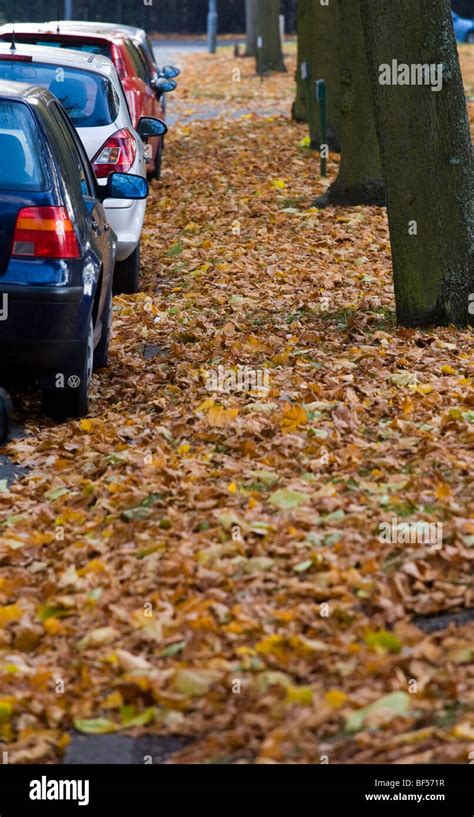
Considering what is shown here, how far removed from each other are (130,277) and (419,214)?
310cm

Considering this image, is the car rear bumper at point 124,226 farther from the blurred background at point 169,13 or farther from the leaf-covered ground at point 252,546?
the blurred background at point 169,13

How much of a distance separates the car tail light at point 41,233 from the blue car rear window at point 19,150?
0.14 metres

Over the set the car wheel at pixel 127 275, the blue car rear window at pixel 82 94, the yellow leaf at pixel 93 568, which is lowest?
the yellow leaf at pixel 93 568

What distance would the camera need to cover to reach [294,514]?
5.96m

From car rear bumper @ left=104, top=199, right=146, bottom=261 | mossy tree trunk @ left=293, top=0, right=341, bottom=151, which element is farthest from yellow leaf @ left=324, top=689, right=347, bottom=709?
mossy tree trunk @ left=293, top=0, right=341, bottom=151

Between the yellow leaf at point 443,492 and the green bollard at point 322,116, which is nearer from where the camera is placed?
the yellow leaf at point 443,492

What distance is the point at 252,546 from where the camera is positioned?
572cm

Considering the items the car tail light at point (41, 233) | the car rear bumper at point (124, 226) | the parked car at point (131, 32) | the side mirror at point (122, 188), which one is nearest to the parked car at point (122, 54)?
the parked car at point (131, 32)

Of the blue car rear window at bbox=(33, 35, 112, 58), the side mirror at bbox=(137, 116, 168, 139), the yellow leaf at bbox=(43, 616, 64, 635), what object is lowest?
the yellow leaf at bbox=(43, 616, 64, 635)

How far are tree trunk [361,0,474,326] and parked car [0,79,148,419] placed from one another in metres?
2.45

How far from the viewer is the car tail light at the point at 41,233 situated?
7.26 metres

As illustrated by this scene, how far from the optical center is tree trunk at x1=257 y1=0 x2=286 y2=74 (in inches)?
1271

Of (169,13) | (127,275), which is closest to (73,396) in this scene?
(127,275)

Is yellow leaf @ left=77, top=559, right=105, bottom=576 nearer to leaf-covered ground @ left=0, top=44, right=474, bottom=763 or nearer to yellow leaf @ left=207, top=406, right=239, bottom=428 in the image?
leaf-covered ground @ left=0, top=44, right=474, bottom=763
